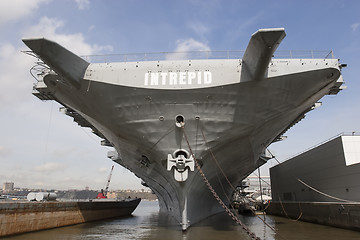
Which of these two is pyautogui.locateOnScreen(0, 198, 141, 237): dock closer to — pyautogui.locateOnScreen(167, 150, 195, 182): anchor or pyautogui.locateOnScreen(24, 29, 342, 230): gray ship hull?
pyautogui.locateOnScreen(24, 29, 342, 230): gray ship hull

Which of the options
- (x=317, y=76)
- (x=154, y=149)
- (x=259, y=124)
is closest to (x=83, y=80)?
(x=154, y=149)

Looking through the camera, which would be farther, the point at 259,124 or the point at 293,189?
the point at 293,189

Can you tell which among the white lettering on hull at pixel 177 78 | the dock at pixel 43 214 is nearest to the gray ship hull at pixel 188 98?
the white lettering on hull at pixel 177 78

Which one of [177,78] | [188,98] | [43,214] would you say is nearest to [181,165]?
[188,98]

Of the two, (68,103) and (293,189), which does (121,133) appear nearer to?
(68,103)

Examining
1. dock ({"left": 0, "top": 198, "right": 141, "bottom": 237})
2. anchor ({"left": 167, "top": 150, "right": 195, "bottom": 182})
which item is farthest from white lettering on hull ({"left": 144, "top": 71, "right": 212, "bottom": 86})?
dock ({"left": 0, "top": 198, "right": 141, "bottom": 237})

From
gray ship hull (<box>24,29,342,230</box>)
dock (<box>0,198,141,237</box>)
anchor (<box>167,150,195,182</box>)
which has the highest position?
gray ship hull (<box>24,29,342,230</box>)

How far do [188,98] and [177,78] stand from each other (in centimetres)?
76

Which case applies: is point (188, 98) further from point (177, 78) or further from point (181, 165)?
point (181, 165)

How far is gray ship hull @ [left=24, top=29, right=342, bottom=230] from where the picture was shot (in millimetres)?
8891

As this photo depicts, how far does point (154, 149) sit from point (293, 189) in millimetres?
12076

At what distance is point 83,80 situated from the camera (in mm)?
9062

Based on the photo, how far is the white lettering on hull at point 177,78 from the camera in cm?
895

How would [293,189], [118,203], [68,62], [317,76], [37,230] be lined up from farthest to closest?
[118,203] → [293,189] → [37,230] → [317,76] → [68,62]
